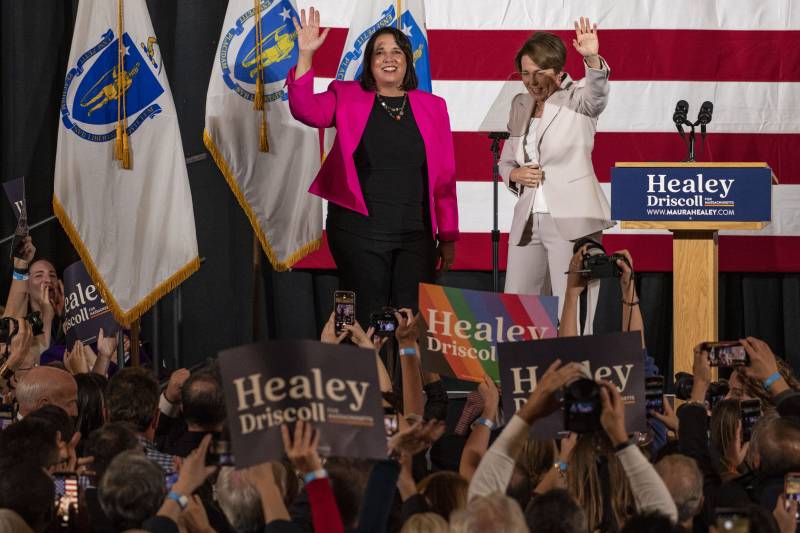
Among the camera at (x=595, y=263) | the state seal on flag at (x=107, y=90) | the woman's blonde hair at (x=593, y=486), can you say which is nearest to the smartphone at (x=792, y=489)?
the woman's blonde hair at (x=593, y=486)

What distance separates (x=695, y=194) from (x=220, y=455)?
3580 millimetres

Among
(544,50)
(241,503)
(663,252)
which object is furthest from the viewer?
(663,252)

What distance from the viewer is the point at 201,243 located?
7180 millimetres

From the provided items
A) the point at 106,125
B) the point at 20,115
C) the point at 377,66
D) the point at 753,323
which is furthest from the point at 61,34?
the point at 753,323

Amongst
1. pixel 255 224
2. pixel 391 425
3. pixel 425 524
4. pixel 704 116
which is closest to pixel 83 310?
pixel 255 224

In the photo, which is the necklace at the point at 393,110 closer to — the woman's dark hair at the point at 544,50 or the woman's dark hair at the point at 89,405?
the woman's dark hair at the point at 544,50

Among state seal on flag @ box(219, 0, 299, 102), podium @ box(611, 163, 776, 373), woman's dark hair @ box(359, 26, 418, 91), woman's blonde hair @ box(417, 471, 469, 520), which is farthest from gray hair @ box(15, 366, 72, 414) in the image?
podium @ box(611, 163, 776, 373)

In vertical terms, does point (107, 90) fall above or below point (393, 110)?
above

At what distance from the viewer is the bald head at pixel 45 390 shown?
155 inches

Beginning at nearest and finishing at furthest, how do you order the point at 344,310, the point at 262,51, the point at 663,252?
1. the point at 344,310
2. the point at 262,51
3. the point at 663,252

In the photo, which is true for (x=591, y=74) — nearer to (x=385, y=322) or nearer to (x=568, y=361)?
(x=385, y=322)

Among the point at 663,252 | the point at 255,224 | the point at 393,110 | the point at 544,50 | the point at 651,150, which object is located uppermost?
the point at 544,50

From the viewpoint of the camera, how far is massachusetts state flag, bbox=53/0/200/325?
19.4 feet

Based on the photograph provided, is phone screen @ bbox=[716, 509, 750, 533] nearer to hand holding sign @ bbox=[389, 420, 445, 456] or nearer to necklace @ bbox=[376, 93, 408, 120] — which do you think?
hand holding sign @ bbox=[389, 420, 445, 456]
